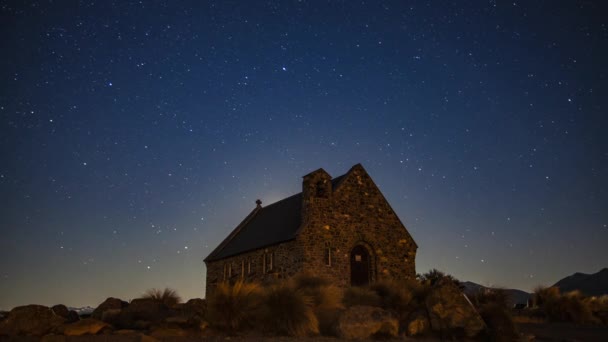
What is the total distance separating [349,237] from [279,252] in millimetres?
4071

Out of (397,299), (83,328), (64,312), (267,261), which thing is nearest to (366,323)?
(397,299)

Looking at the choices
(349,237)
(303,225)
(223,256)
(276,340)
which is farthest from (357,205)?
(276,340)

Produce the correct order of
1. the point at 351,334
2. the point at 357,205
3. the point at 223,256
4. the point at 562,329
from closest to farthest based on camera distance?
the point at 351,334 → the point at 562,329 → the point at 357,205 → the point at 223,256

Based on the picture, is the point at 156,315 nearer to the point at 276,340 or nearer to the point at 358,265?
the point at 276,340

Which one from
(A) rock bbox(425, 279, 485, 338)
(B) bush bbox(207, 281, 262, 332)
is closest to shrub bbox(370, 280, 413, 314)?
(A) rock bbox(425, 279, 485, 338)

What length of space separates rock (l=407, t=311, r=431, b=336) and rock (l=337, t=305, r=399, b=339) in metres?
0.59

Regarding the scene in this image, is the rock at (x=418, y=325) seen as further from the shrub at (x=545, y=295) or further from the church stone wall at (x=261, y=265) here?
the shrub at (x=545, y=295)

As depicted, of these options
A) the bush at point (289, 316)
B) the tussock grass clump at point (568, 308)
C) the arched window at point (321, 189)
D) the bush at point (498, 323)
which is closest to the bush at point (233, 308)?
the bush at point (289, 316)

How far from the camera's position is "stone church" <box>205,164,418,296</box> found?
25.2 meters

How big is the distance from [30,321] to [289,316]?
23.1 feet

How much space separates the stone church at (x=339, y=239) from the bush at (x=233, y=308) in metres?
10.4

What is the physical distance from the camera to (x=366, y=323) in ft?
45.4

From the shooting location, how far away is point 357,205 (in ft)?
89.2

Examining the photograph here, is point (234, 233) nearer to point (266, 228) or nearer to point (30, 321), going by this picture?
point (266, 228)
